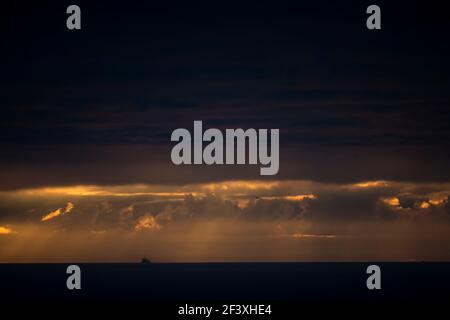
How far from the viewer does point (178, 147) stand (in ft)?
161

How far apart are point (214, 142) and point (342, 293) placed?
481ft

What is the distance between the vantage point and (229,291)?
595ft
